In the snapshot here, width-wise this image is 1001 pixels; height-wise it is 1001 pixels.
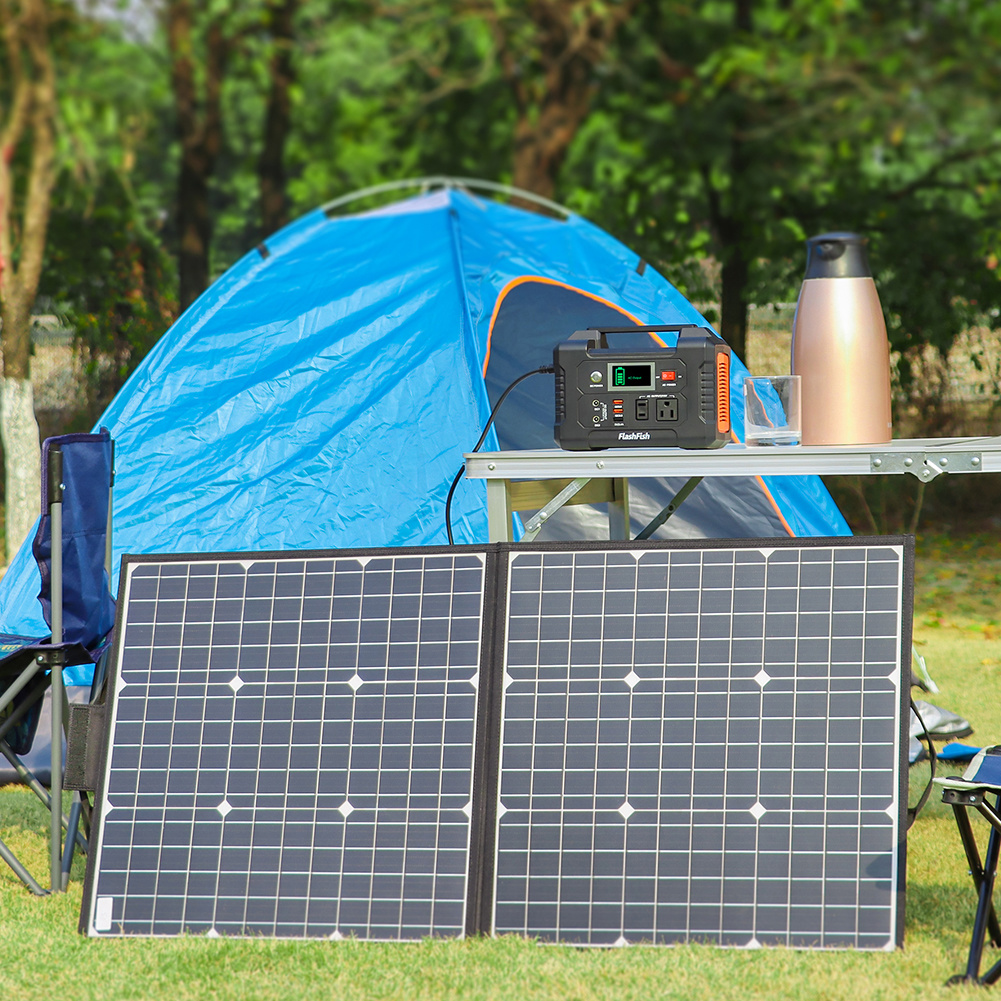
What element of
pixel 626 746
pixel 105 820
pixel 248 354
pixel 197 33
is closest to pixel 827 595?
pixel 626 746

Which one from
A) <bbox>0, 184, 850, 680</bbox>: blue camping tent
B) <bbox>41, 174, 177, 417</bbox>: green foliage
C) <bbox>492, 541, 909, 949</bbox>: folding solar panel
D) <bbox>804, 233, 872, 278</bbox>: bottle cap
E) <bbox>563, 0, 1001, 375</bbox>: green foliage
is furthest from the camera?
<bbox>41, 174, 177, 417</bbox>: green foliage

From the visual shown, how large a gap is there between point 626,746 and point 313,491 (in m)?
1.88

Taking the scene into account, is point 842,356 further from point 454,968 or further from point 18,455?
point 18,455

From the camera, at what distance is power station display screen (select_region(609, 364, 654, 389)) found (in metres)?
2.58

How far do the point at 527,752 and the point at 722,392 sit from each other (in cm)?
88

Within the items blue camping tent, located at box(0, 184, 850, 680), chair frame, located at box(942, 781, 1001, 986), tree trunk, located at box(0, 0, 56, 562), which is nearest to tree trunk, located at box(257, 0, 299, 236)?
tree trunk, located at box(0, 0, 56, 562)

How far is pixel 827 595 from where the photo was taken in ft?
8.10

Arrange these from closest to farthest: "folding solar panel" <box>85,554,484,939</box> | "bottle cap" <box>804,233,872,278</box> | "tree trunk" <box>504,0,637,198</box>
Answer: "folding solar panel" <box>85,554,484,939</box>, "bottle cap" <box>804,233,872,278</box>, "tree trunk" <box>504,0,637,198</box>

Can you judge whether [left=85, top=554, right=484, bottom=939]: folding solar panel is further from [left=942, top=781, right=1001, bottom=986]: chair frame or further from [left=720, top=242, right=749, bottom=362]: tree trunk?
[left=720, top=242, right=749, bottom=362]: tree trunk

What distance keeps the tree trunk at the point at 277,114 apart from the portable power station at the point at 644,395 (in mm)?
9601

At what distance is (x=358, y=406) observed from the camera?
414 cm

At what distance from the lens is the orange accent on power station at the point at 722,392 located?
2.58 metres

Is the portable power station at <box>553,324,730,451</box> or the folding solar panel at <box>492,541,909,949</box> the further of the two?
the portable power station at <box>553,324,730,451</box>

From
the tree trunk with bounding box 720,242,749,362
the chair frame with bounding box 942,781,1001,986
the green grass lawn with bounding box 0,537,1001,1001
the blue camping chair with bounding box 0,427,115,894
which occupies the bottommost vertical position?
the green grass lawn with bounding box 0,537,1001,1001
